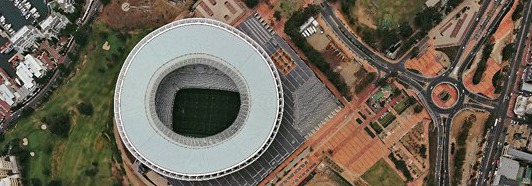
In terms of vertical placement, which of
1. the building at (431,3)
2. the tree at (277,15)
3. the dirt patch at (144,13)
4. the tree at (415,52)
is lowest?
the tree at (415,52)

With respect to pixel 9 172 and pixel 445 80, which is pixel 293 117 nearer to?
pixel 445 80

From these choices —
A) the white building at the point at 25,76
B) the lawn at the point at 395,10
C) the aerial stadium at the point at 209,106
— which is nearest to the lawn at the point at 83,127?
the white building at the point at 25,76

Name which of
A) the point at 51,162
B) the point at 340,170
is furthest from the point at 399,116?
→ the point at 51,162

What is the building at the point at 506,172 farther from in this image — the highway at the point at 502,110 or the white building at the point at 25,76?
the white building at the point at 25,76

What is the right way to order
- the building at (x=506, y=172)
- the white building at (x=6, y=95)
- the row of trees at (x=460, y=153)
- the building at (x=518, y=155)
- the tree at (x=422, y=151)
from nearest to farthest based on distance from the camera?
the building at (x=518, y=155), the building at (x=506, y=172), the row of trees at (x=460, y=153), the tree at (x=422, y=151), the white building at (x=6, y=95)

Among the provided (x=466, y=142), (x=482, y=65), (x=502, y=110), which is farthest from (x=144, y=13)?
(x=502, y=110)

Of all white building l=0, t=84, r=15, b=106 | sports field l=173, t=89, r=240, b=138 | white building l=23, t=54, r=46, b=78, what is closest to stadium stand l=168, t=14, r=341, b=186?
sports field l=173, t=89, r=240, b=138

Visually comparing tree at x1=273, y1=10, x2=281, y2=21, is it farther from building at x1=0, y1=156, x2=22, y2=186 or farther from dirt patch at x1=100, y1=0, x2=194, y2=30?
building at x1=0, y1=156, x2=22, y2=186
